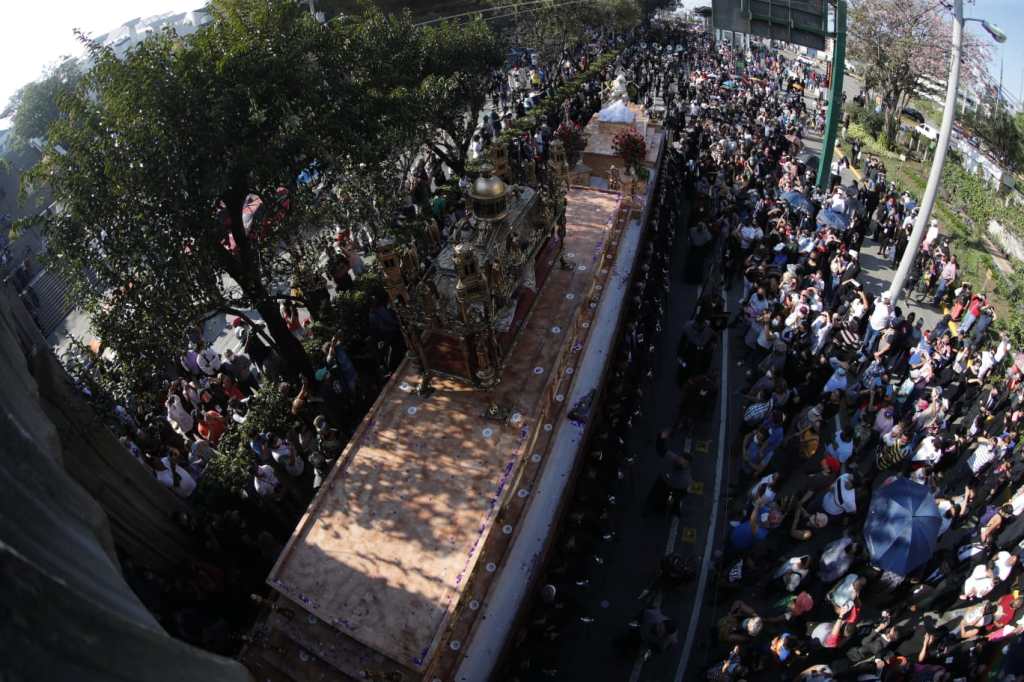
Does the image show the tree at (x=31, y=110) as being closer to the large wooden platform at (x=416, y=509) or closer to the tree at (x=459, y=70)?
the tree at (x=459, y=70)

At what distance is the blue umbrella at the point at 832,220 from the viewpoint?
18.5 m

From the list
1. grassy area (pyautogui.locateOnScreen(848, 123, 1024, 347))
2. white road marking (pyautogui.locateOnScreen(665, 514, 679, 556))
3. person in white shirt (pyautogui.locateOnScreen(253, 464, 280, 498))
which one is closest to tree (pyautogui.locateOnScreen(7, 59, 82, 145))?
person in white shirt (pyautogui.locateOnScreen(253, 464, 280, 498))

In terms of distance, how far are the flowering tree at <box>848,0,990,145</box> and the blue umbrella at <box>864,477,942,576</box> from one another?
3086 centimetres

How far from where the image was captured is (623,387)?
13.3m

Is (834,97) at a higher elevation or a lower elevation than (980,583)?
higher

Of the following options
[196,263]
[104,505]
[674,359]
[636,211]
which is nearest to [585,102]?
[636,211]

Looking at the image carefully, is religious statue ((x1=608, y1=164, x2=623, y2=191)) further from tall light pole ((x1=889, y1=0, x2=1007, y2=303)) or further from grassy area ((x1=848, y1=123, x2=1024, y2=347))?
grassy area ((x1=848, y1=123, x2=1024, y2=347))

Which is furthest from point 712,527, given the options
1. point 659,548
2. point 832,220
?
point 832,220

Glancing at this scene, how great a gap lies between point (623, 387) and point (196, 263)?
940 centimetres

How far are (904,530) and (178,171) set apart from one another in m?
13.9

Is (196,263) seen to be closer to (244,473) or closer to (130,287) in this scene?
(130,287)

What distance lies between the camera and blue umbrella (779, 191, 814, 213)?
20.1 m

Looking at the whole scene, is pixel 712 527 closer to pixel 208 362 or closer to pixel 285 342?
pixel 285 342

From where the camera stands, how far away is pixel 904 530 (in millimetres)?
8977
